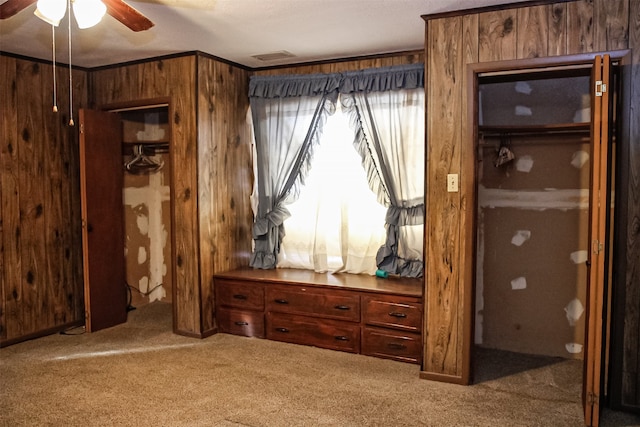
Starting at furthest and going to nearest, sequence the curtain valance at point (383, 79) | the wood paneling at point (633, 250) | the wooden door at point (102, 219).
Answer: the wooden door at point (102, 219) < the curtain valance at point (383, 79) < the wood paneling at point (633, 250)

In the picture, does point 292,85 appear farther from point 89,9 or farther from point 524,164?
point 89,9

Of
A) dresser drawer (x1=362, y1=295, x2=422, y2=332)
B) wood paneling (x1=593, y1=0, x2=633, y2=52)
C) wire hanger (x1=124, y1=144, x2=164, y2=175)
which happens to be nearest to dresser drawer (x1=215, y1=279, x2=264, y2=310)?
dresser drawer (x1=362, y1=295, x2=422, y2=332)

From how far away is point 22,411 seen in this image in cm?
284

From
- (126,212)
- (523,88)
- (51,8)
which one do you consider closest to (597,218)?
(523,88)

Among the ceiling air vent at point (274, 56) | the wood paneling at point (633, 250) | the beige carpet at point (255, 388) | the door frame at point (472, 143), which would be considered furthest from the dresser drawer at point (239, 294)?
the wood paneling at point (633, 250)

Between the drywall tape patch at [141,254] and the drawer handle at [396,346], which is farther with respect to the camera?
the drywall tape patch at [141,254]

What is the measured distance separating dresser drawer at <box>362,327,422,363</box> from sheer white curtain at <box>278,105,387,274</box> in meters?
0.65

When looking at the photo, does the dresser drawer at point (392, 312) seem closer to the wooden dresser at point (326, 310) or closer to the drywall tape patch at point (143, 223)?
the wooden dresser at point (326, 310)

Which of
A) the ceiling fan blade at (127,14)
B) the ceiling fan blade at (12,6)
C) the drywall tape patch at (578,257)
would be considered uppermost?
the ceiling fan blade at (12,6)

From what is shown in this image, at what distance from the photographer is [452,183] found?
314 cm

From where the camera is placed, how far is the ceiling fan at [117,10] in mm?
2348

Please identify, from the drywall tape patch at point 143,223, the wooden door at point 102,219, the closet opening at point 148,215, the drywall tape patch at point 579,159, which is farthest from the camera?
the drywall tape patch at point 143,223

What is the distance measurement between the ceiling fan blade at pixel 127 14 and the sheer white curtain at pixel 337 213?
1.97 metres

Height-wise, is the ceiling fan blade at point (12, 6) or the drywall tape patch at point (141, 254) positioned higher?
the ceiling fan blade at point (12, 6)
